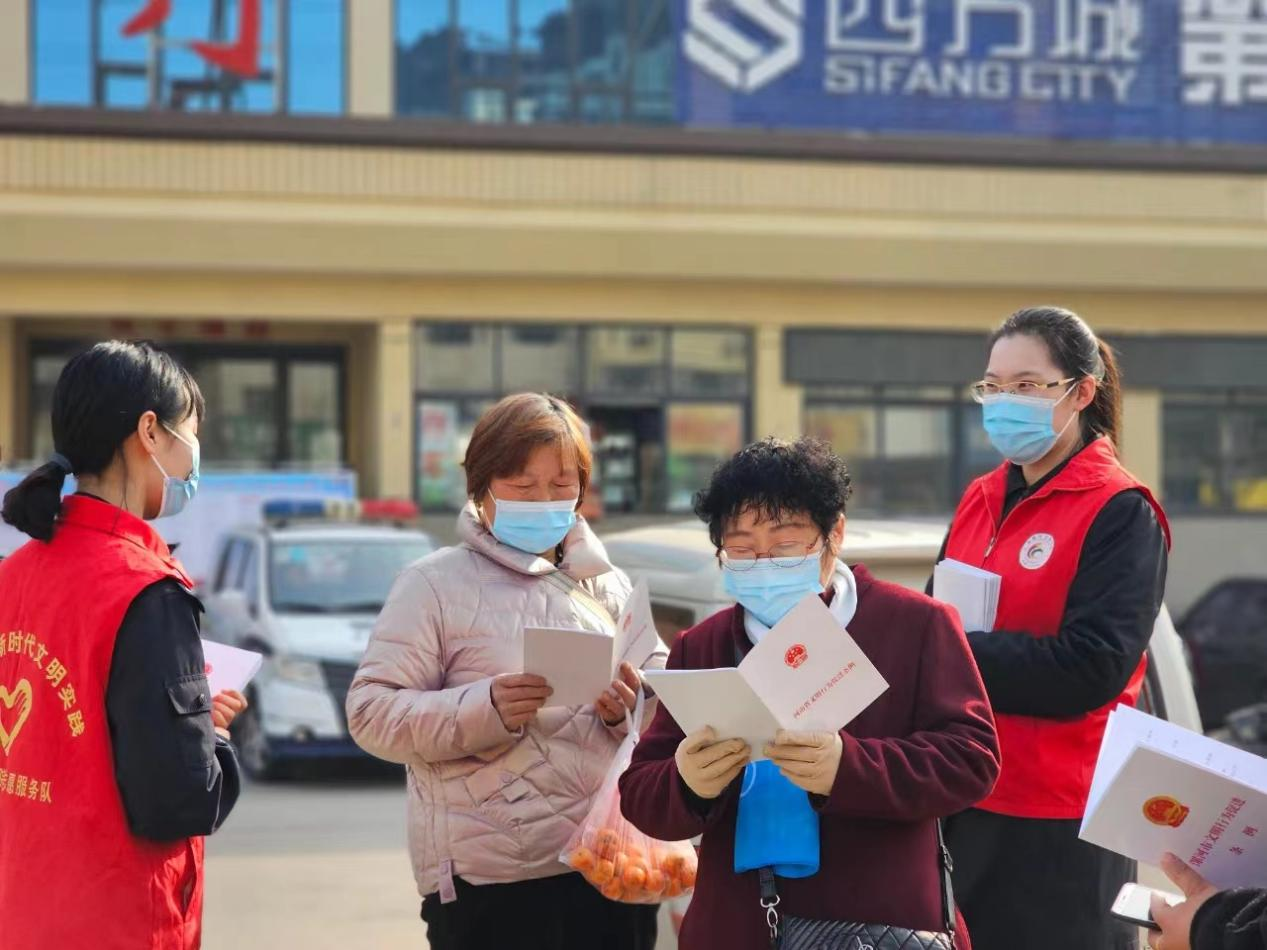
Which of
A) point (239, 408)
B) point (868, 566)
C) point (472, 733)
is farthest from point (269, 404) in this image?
point (472, 733)

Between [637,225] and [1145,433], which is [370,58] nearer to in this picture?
[637,225]

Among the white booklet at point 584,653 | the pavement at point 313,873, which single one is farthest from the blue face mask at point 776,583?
the pavement at point 313,873

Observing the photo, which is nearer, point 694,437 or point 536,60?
point 536,60

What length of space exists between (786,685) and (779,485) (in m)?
0.42

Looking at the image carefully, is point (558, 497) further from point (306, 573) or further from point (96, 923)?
point (306, 573)

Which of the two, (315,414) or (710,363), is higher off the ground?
(710,363)

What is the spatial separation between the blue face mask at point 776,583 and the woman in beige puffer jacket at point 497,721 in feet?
2.13

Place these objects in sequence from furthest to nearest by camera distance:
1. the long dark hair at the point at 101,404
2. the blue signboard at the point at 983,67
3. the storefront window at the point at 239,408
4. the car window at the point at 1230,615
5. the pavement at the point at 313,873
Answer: the storefront window at the point at 239,408, the blue signboard at the point at 983,67, the car window at the point at 1230,615, the pavement at the point at 313,873, the long dark hair at the point at 101,404

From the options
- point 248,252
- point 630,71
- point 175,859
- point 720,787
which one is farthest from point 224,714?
point 630,71

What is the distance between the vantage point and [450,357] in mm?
24031

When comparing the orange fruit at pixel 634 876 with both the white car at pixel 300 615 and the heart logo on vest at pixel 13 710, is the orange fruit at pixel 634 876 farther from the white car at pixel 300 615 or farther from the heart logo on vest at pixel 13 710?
the white car at pixel 300 615

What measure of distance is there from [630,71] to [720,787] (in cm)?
2224

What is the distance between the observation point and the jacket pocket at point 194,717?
10.4 feet

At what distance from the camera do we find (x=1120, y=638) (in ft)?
12.5
